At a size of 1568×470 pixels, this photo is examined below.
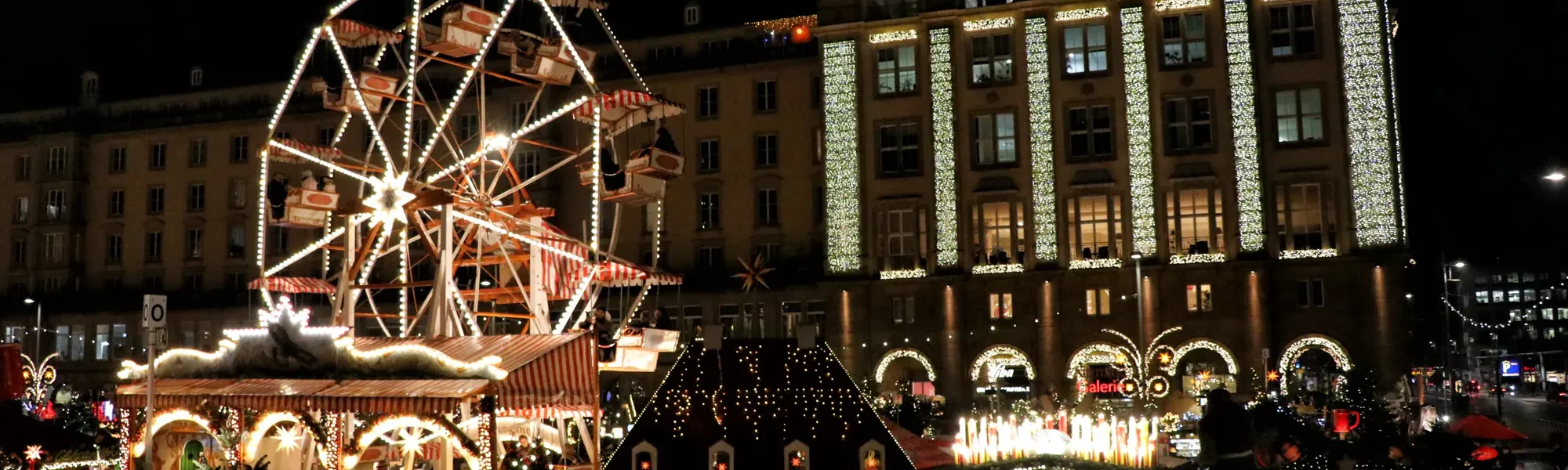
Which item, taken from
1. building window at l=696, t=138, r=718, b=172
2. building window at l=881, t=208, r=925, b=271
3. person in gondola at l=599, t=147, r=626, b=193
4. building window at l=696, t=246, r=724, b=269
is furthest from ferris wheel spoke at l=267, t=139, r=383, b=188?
building window at l=696, t=246, r=724, b=269

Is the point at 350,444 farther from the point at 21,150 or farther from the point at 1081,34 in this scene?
the point at 21,150

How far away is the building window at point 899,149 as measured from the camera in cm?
5062

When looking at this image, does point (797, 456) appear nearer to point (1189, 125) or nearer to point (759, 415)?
point (759, 415)

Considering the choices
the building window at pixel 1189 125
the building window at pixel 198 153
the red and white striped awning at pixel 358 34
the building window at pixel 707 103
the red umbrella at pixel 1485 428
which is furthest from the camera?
the building window at pixel 198 153

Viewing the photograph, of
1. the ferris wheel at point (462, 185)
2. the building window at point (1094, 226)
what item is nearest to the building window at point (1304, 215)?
the building window at point (1094, 226)

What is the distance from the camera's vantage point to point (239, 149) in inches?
2527

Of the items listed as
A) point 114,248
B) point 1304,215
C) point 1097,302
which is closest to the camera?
point 1304,215

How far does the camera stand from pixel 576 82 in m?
59.6

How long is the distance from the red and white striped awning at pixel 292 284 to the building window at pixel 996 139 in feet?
87.5

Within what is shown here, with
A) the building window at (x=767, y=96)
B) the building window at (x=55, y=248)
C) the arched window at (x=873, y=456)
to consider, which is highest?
the building window at (x=767, y=96)

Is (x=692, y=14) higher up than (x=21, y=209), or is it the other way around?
(x=692, y=14)

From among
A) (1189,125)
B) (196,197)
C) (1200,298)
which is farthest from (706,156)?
(196,197)

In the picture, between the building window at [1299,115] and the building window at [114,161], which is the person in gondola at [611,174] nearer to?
the building window at [1299,115]

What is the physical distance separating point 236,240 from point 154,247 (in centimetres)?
441
